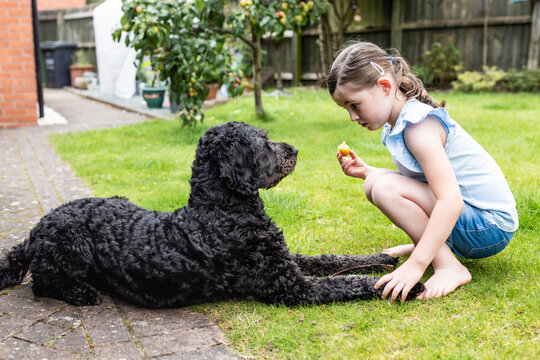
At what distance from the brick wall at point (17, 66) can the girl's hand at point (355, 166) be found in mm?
8382

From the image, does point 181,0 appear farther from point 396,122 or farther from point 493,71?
point 493,71

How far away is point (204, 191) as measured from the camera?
285cm

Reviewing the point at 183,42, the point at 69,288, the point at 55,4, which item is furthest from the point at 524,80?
the point at 55,4

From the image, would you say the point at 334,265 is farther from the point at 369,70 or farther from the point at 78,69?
the point at 78,69

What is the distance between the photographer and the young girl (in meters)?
2.88

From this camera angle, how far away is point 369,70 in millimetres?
2986

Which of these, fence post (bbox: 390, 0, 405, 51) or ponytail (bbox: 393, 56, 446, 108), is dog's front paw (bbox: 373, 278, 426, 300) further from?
fence post (bbox: 390, 0, 405, 51)

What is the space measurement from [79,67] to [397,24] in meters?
11.5

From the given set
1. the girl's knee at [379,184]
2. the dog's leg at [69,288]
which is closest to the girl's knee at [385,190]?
the girl's knee at [379,184]

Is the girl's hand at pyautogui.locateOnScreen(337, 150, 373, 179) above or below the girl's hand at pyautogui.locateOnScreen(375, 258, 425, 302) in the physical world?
above

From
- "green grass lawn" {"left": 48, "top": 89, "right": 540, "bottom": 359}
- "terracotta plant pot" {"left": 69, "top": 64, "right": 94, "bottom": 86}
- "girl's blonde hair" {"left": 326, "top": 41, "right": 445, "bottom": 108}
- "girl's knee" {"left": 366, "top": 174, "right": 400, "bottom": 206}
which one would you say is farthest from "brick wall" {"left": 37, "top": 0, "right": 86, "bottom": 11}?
"girl's knee" {"left": 366, "top": 174, "right": 400, "bottom": 206}

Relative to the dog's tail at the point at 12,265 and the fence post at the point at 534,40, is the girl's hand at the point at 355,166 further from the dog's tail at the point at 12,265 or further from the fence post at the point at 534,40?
the fence post at the point at 534,40

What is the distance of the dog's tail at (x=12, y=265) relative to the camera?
3137mm

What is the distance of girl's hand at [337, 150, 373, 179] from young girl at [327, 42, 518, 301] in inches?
16.0
